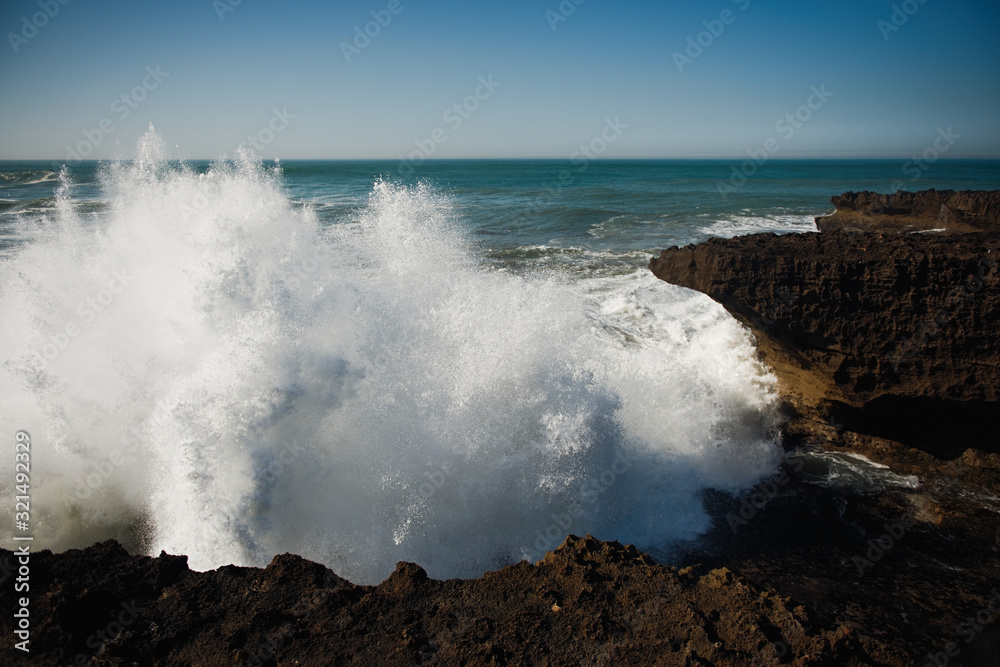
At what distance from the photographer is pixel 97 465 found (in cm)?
503

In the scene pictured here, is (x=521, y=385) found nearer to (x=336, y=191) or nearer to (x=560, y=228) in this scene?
(x=560, y=228)

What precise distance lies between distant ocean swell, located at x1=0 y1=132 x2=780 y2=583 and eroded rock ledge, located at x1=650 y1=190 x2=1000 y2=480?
87 cm

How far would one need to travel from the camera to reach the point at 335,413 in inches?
196

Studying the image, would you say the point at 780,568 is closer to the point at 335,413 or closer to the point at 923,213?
the point at 335,413

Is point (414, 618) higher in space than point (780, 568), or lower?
higher

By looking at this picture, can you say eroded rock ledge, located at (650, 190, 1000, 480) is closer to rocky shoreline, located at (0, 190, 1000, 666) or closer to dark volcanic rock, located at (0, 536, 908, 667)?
rocky shoreline, located at (0, 190, 1000, 666)

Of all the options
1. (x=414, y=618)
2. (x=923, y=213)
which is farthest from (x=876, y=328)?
(x=923, y=213)

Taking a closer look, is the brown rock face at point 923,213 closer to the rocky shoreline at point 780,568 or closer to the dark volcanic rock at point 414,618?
the rocky shoreline at point 780,568

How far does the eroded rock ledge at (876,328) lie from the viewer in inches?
189

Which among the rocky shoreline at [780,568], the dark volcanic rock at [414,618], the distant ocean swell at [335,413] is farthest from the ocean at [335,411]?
the dark volcanic rock at [414,618]

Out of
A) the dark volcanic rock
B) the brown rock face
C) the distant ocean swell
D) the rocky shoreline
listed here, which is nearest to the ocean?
the distant ocean swell

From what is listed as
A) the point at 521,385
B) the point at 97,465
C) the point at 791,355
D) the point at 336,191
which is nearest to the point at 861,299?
the point at 791,355

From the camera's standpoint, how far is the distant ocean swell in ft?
14.3

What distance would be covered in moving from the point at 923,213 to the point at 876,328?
10643 mm
